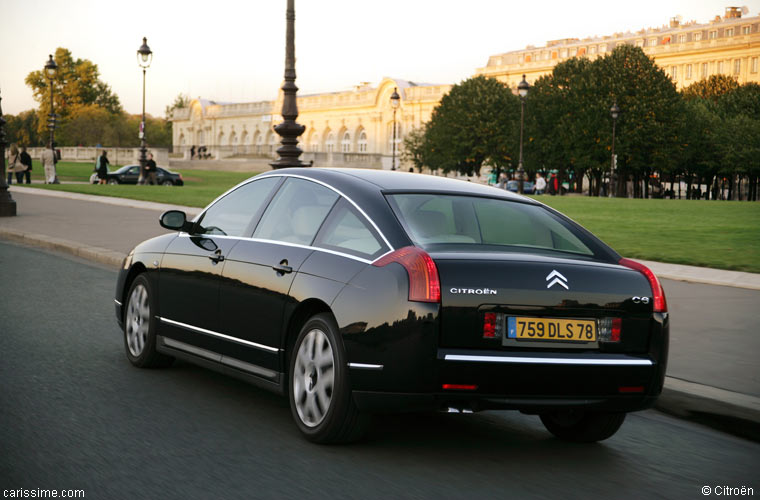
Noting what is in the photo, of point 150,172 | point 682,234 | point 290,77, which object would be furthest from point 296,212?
point 150,172

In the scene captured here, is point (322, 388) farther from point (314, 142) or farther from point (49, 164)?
point (314, 142)

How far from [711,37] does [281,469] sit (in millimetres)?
117804

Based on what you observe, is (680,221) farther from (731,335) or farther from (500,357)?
(500,357)

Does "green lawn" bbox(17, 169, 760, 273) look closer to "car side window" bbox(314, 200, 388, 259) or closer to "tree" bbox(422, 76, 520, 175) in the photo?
"car side window" bbox(314, 200, 388, 259)

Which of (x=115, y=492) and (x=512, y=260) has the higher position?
(x=512, y=260)

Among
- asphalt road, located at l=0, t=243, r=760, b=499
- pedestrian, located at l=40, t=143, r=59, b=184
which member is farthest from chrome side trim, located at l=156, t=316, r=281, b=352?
pedestrian, located at l=40, t=143, r=59, b=184

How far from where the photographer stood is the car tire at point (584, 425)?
17.0ft

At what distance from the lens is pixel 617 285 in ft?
15.5

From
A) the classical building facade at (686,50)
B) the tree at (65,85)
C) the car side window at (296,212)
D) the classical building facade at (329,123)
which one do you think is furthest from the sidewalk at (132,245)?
the tree at (65,85)

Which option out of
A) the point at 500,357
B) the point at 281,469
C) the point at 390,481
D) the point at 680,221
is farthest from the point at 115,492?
the point at 680,221

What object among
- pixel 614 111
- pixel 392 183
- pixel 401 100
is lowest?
pixel 392 183

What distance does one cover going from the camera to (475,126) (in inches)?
3172

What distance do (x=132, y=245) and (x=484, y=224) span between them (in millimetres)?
11355

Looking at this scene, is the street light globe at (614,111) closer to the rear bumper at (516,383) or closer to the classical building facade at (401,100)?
the classical building facade at (401,100)
